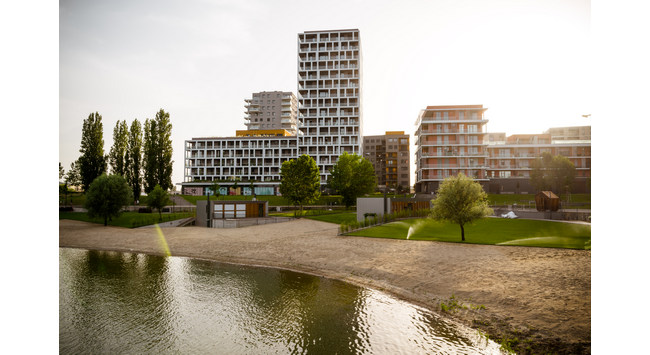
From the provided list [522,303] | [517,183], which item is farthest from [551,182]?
[522,303]

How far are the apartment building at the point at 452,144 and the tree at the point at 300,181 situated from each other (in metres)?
35.4

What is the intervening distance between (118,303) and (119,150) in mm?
→ 56286

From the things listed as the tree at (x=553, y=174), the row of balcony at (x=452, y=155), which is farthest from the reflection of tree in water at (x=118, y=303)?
the tree at (x=553, y=174)

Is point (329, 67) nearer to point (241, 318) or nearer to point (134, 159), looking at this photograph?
point (134, 159)

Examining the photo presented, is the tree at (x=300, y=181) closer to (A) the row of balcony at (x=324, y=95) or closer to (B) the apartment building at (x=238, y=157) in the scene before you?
(B) the apartment building at (x=238, y=157)

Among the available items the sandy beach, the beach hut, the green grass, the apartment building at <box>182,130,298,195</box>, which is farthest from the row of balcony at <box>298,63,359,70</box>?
the sandy beach

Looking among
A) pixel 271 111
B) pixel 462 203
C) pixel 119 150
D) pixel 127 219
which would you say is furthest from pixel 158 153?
pixel 271 111

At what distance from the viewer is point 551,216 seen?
3600cm

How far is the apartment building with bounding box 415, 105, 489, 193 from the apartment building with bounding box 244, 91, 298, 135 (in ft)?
271

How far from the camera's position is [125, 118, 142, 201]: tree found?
193ft

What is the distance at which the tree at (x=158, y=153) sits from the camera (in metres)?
58.1

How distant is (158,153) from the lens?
58875mm

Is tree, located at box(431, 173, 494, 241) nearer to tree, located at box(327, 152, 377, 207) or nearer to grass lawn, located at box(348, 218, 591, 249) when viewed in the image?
grass lawn, located at box(348, 218, 591, 249)
